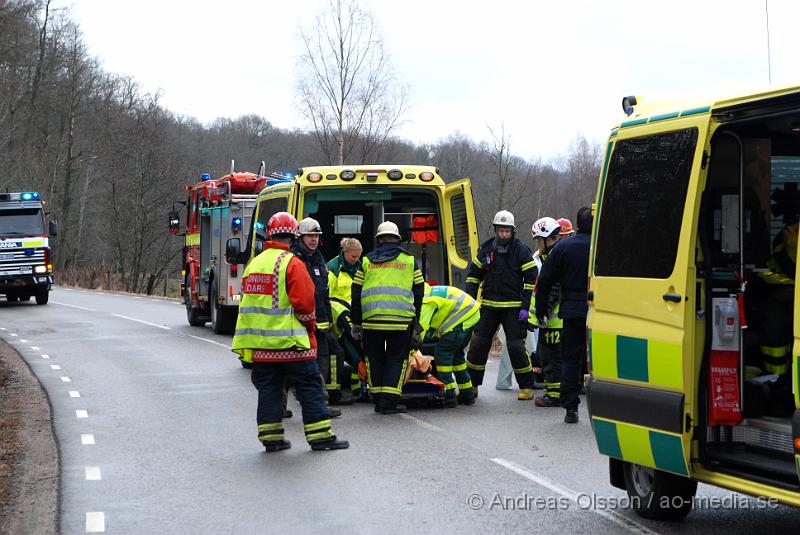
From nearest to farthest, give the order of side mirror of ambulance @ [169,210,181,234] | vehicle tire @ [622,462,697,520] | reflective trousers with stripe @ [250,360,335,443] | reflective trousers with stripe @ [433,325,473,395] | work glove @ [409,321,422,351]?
vehicle tire @ [622,462,697,520] < reflective trousers with stripe @ [250,360,335,443] < work glove @ [409,321,422,351] < reflective trousers with stripe @ [433,325,473,395] < side mirror of ambulance @ [169,210,181,234]

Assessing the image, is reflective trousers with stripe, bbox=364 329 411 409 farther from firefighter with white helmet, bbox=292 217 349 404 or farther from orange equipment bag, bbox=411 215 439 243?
orange equipment bag, bbox=411 215 439 243

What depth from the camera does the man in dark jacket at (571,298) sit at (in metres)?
10.5

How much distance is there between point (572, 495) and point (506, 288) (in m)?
4.59

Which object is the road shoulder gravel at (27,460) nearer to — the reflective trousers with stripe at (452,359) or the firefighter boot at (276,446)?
the firefighter boot at (276,446)

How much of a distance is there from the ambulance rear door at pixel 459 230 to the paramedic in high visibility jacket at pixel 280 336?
4239 mm

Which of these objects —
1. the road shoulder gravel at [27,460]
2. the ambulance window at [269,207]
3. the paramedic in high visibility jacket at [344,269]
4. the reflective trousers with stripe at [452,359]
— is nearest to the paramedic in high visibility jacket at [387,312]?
the reflective trousers with stripe at [452,359]

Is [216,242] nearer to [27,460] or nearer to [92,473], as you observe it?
[27,460]

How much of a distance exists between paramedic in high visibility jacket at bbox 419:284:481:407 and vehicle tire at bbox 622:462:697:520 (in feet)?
16.6

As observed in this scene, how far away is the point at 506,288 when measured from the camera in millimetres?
11945

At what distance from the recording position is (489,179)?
60125 mm

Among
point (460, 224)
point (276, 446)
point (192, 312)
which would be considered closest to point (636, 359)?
point (276, 446)

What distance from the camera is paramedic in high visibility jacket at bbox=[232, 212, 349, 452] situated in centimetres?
905

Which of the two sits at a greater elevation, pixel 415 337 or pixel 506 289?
pixel 506 289

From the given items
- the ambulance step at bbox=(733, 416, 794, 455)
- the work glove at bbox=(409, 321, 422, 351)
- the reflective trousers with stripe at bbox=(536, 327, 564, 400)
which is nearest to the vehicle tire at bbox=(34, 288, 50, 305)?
the reflective trousers with stripe at bbox=(536, 327, 564, 400)
